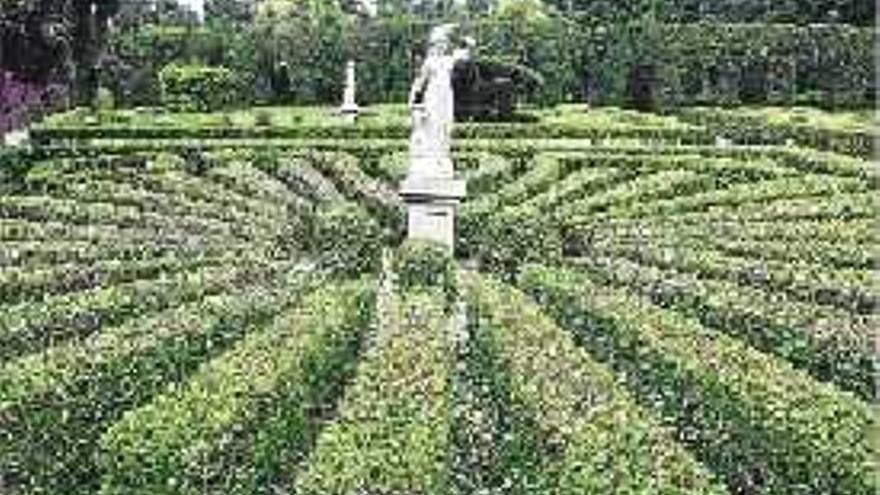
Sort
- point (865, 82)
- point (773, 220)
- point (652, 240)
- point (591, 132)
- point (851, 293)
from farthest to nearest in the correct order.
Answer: point (865, 82), point (591, 132), point (773, 220), point (652, 240), point (851, 293)

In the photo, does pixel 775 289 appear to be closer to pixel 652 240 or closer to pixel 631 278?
pixel 631 278

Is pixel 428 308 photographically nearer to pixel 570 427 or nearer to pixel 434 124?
pixel 570 427

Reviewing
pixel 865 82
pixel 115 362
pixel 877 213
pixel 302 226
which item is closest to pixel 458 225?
pixel 302 226

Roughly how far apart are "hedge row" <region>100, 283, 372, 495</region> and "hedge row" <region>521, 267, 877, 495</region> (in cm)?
242

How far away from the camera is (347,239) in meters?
21.0

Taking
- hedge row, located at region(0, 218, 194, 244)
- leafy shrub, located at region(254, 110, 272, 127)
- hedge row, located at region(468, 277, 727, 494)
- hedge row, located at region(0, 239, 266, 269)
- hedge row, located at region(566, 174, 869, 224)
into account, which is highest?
leafy shrub, located at region(254, 110, 272, 127)

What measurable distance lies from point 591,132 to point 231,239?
1774cm

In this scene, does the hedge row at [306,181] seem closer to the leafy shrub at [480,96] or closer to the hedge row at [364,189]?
the hedge row at [364,189]

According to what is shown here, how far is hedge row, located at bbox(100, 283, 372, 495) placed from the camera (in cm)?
1109

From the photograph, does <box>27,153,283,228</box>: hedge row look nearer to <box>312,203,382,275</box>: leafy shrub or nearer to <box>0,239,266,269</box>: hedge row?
<box>312,203,382,275</box>: leafy shrub

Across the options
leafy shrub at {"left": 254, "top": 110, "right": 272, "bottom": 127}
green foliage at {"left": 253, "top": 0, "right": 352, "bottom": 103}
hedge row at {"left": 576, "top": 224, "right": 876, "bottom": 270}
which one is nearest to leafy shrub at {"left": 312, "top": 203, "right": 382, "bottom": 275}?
hedge row at {"left": 576, "top": 224, "right": 876, "bottom": 270}

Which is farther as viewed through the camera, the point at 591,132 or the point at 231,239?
the point at 591,132

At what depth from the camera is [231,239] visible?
2075 centimetres

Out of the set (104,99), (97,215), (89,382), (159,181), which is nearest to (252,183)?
(159,181)
